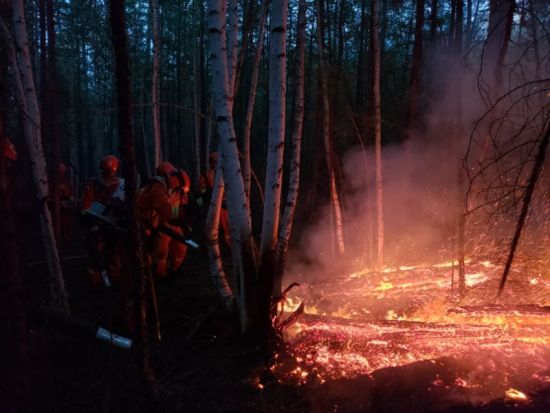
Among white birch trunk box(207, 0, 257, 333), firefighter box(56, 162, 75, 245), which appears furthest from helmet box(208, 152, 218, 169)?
white birch trunk box(207, 0, 257, 333)

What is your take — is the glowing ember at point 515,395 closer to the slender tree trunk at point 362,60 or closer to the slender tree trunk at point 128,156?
the slender tree trunk at point 128,156

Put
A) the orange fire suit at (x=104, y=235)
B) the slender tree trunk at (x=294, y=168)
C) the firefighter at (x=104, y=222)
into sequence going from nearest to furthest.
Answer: the firefighter at (x=104, y=222) < the orange fire suit at (x=104, y=235) < the slender tree trunk at (x=294, y=168)

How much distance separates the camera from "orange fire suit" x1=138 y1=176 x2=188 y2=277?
554 cm

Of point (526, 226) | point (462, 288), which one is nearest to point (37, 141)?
point (462, 288)

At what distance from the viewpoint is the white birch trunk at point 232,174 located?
3.88 m

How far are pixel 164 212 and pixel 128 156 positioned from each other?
2993 millimetres

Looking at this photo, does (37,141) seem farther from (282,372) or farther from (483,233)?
(483,233)

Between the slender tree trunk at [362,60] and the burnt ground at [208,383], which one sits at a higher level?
the slender tree trunk at [362,60]

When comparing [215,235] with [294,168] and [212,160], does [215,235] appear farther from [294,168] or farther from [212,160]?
[212,160]

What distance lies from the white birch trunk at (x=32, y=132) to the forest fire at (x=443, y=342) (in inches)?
114

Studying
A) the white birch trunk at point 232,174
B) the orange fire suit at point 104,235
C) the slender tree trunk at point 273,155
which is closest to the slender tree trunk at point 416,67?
the slender tree trunk at point 273,155

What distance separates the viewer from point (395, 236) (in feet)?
34.0

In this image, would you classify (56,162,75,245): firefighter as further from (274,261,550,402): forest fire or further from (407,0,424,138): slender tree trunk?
(407,0,424,138): slender tree trunk

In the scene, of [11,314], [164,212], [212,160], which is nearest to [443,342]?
[164,212]
